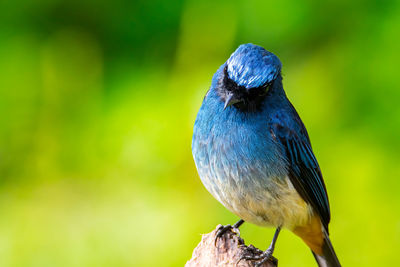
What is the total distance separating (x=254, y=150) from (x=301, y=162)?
44 centimetres

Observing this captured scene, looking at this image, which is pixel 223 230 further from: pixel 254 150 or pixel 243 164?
pixel 254 150

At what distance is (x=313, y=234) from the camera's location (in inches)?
210

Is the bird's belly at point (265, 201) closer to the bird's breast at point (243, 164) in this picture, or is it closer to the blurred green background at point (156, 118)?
the bird's breast at point (243, 164)

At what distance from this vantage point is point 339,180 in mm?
5711

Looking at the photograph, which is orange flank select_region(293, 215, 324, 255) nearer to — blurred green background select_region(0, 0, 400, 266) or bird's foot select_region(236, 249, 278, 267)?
blurred green background select_region(0, 0, 400, 266)

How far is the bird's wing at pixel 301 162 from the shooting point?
500 cm

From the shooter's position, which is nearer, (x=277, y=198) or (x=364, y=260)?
→ (x=277, y=198)

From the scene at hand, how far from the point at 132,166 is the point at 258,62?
1729 mm

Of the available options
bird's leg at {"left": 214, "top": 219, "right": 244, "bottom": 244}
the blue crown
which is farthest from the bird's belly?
the blue crown

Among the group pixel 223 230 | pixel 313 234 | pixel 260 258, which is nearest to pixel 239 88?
pixel 223 230

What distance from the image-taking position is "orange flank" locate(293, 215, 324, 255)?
17.2ft

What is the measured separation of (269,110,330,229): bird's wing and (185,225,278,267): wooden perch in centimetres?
66

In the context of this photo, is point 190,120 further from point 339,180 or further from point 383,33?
point 383,33

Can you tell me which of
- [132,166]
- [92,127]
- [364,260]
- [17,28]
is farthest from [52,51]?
[364,260]
